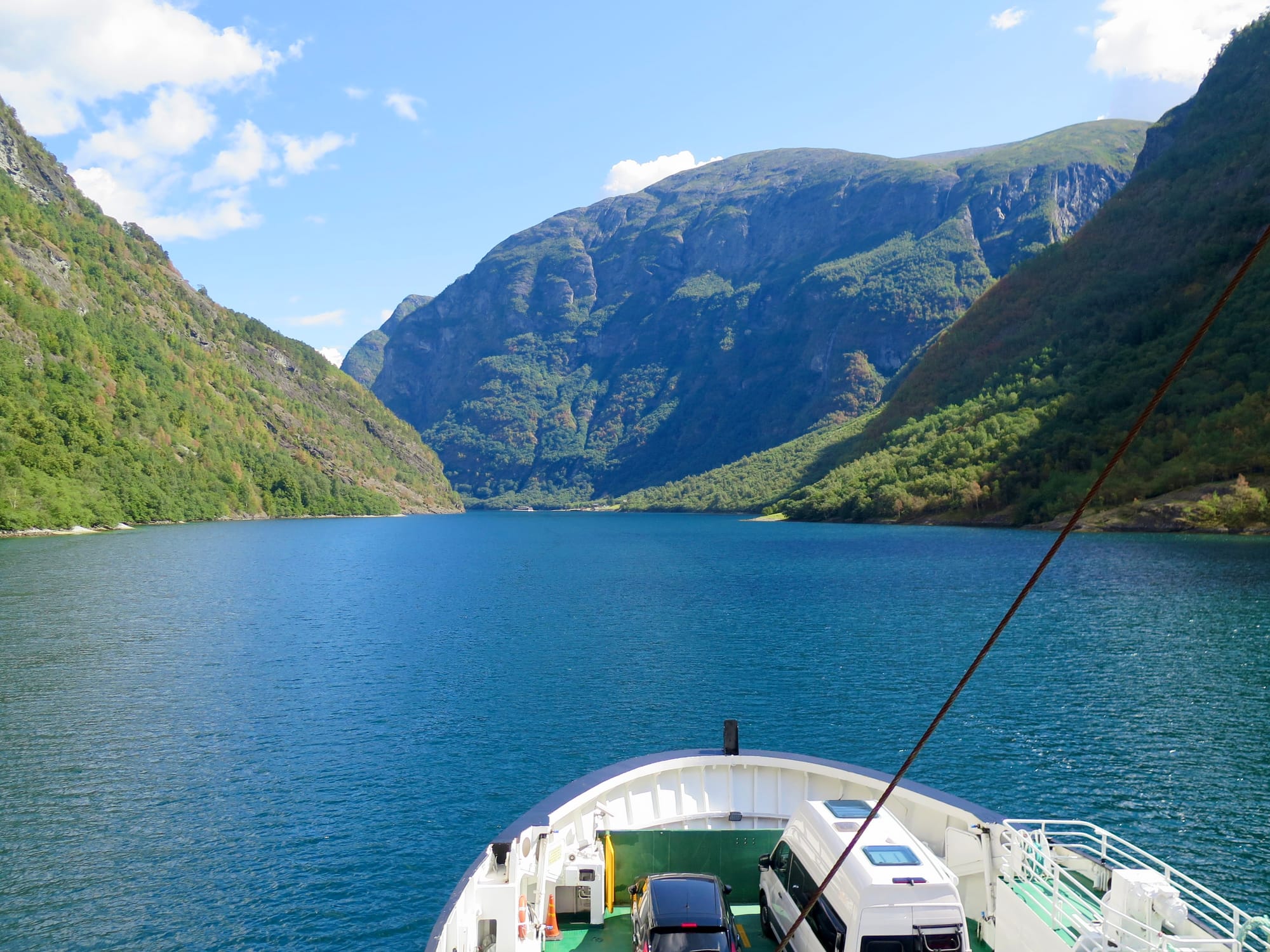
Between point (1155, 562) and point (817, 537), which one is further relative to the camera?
point (817, 537)

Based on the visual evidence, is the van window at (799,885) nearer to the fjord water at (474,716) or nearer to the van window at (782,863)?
the van window at (782,863)

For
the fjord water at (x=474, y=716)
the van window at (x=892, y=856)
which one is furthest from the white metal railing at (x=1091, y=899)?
the fjord water at (x=474, y=716)

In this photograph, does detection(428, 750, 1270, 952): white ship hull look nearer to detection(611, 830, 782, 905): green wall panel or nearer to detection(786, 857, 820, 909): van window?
detection(611, 830, 782, 905): green wall panel

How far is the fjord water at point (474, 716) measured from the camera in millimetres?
23141

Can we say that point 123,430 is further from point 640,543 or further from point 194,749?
point 194,749

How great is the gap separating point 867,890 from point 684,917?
276cm

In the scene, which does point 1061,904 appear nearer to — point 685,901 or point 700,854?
point 685,901

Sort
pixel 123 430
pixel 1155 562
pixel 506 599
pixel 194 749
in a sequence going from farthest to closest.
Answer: pixel 123 430 < pixel 1155 562 < pixel 506 599 < pixel 194 749

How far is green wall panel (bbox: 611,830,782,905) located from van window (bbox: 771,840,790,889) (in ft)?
5.25

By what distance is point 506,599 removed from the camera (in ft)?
264

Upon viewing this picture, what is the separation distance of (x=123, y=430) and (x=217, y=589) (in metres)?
135

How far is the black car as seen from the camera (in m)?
11.9

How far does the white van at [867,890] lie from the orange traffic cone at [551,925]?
405cm

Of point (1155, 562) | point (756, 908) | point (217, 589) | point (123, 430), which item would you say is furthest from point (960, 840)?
point (123, 430)
